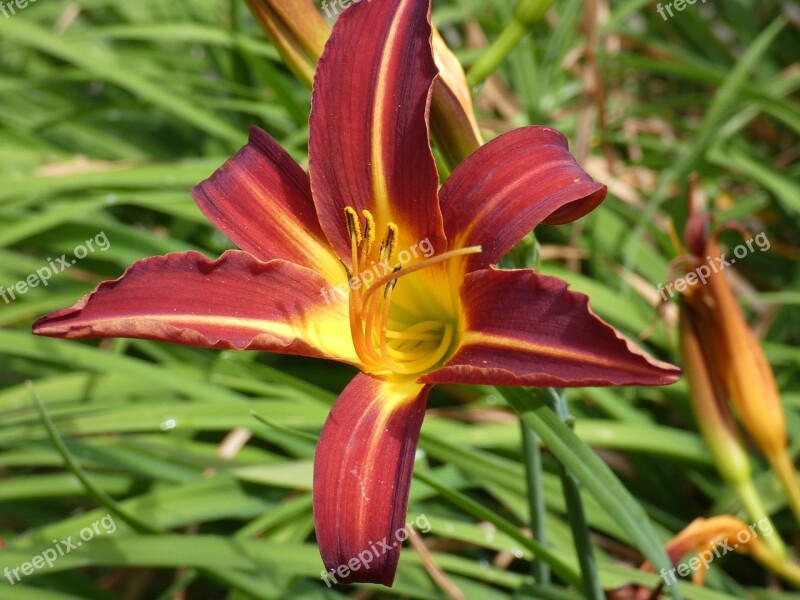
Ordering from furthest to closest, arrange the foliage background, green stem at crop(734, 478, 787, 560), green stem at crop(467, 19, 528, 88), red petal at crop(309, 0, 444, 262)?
the foliage background → green stem at crop(734, 478, 787, 560) → green stem at crop(467, 19, 528, 88) → red petal at crop(309, 0, 444, 262)

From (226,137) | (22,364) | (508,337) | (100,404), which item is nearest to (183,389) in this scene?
(100,404)

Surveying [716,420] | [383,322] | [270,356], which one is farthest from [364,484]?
[270,356]

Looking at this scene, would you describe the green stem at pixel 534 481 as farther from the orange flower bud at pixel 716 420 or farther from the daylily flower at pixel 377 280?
the orange flower bud at pixel 716 420

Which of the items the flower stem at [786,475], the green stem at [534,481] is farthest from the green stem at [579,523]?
the flower stem at [786,475]

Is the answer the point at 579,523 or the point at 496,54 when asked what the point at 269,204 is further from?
the point at 579,523

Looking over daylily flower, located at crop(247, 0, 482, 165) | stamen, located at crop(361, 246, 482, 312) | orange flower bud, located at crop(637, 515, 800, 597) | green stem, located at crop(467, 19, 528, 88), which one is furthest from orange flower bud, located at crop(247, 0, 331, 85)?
orange flower bud, located at crop(637, 515, 800, 597)

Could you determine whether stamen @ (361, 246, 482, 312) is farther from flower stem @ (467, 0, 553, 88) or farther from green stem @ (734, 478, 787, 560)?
green stem @ (734, 478, 787, 560)
